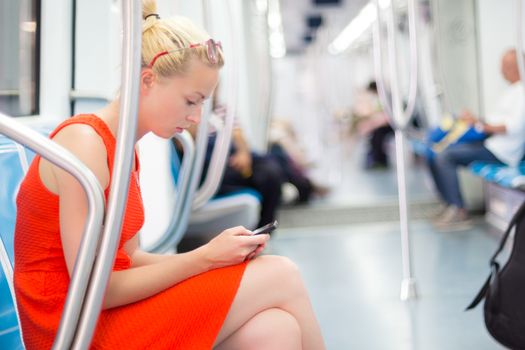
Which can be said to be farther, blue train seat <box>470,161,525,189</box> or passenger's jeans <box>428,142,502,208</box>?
passenger's jeans <box>428,142,502,208</box>

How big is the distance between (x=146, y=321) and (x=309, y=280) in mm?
2266

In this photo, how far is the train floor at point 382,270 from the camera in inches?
99.9

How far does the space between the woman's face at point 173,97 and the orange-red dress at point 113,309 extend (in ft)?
0.32

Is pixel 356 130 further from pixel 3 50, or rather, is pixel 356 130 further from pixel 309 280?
pixel 3 50

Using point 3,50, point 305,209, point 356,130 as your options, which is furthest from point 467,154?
point 356,130

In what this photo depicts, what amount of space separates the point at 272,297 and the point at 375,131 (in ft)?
28.8

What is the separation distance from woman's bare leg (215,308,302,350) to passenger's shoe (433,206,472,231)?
356 centimetres

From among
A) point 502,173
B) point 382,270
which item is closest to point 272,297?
point 382,270

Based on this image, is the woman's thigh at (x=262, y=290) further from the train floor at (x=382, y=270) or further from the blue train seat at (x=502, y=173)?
the blue train seat at (x=502, y=173)

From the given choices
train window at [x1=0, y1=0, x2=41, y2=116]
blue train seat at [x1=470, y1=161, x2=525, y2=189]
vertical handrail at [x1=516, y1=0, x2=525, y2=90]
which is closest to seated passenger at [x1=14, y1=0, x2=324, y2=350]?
train window at [x1=0, y1=0, x2=41, y2=116]

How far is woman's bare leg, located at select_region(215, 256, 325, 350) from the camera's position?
142 cm

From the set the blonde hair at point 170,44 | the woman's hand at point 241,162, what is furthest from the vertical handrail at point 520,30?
the woman's hand at point 241,162

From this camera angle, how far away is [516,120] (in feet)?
14.7

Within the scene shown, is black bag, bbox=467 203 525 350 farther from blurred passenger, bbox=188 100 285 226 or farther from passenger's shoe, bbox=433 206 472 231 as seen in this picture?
passenger's shoe, bbox=433 206 472 231
